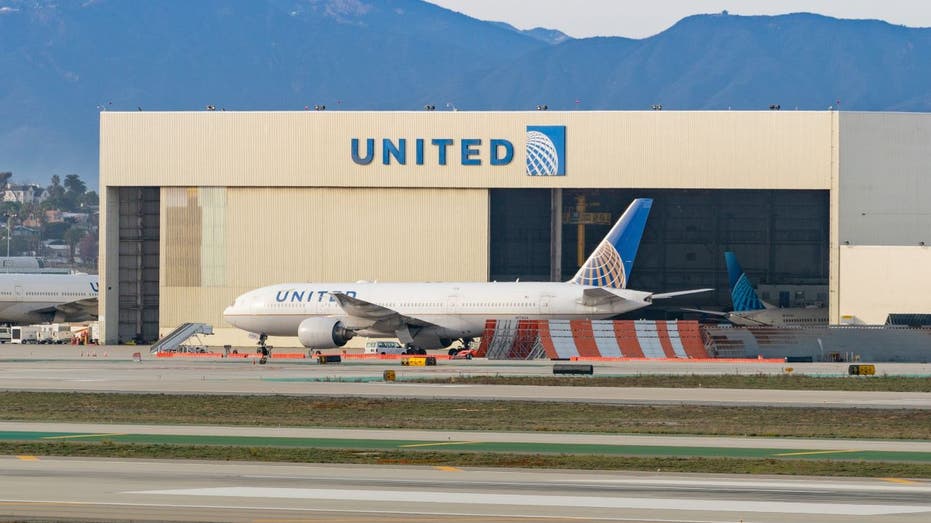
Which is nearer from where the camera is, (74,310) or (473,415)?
(473,415)

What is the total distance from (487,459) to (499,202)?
58.5 metres

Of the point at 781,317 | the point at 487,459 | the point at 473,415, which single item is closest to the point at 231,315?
the point at 781,317

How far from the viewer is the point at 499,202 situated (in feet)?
273

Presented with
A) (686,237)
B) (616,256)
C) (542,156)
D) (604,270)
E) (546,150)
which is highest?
(546,150)

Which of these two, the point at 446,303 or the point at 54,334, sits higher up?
the point at 446,303

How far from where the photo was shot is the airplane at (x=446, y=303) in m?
65.3

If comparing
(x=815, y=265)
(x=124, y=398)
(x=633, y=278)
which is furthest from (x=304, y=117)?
(x=124, y=398)

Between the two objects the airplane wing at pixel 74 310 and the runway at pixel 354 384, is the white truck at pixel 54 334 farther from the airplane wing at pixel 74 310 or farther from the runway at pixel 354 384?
the runway at pixel 354 384

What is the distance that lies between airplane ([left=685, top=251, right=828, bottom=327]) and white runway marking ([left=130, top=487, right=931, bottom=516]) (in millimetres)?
58405

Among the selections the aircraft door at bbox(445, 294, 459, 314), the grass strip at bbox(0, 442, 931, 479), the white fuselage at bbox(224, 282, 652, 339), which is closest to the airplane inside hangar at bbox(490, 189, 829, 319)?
the white fuselage at bbox(224, 282, 652, 339)

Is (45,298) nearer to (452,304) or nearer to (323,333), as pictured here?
(323,333)

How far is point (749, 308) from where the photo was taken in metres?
78.8

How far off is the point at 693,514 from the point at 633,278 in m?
67.7

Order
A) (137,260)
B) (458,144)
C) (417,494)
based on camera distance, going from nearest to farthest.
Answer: (417,494) → (458,144) → (137,260)
